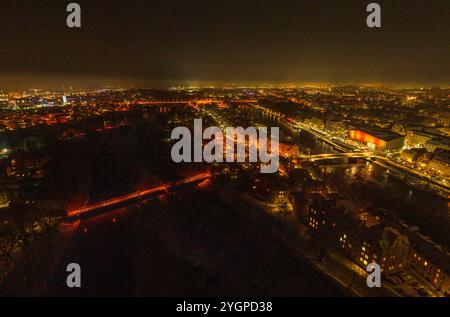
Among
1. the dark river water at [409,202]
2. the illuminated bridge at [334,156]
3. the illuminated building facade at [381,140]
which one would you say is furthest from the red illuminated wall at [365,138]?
the dark river water at [409,202]

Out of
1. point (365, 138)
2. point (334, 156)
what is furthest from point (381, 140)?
point (334, 156)

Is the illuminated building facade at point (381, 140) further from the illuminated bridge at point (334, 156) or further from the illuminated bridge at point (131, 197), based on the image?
the illuminated bridge at point (131, 197)

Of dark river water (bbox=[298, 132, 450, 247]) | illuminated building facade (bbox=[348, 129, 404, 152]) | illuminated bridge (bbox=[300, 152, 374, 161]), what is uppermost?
illuminated building facade (bbox=[348, 129, 404, 152])

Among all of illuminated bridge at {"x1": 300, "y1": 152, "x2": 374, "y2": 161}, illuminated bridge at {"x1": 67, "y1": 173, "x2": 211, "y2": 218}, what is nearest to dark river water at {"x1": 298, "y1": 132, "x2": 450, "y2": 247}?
illuminated bridge at {"x1": 300, "y1": 152, "x2": 374, "y2": 161}

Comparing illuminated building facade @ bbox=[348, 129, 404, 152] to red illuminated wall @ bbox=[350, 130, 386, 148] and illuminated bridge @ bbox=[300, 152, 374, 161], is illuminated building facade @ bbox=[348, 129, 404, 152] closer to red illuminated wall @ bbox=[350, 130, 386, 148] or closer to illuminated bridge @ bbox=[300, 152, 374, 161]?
red illuminated wall @ bbox=[350, 130, 386, 148]

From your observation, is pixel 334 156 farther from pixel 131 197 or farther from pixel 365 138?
pixel 131 197
